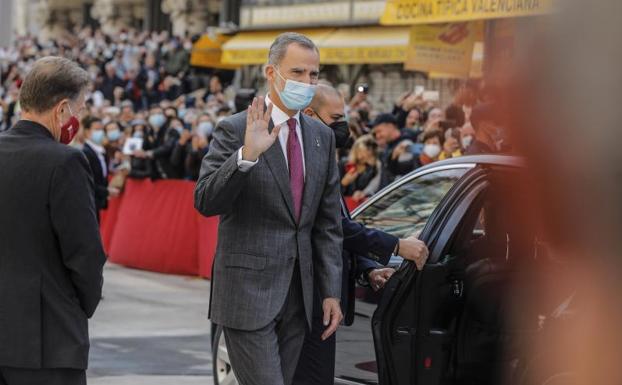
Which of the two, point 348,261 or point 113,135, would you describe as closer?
point 348,261

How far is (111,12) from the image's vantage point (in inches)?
1599

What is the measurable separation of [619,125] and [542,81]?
5.1 inches

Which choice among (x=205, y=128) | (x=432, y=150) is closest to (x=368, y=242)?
(x=432, y=150)

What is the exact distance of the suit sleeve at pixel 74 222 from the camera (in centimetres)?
415

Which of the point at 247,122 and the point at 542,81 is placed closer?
the point at 542,81

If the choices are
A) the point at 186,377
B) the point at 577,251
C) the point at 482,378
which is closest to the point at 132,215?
the point at 186,377

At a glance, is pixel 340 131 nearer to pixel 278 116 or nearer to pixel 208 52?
pixel 278 116

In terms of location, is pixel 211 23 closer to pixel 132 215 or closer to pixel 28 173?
pixel 132 215

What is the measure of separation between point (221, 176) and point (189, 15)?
30.9 metres

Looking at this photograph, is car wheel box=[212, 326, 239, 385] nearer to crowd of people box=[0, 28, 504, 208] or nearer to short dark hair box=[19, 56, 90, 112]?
crowd of people box=[0, 28, 504, 208]

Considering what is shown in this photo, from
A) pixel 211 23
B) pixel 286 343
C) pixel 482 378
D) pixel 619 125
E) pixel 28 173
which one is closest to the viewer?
pixel 619 125

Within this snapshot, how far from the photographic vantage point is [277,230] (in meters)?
4.75

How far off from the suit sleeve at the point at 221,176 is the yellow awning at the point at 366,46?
55.9 ft

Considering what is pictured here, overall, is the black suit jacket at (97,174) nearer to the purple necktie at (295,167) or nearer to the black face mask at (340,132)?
the black face mask at (340,132)
